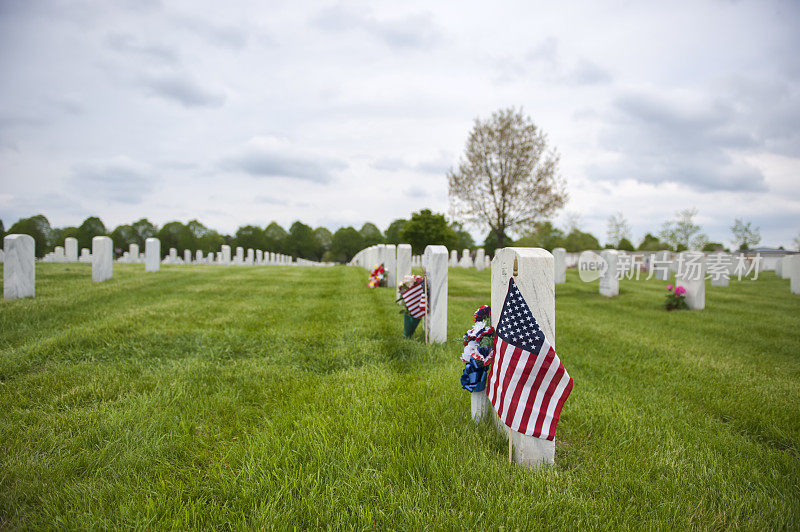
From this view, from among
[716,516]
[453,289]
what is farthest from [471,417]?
[453,289]

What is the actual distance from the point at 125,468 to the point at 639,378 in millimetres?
5069

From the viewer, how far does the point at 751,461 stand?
8.94 ft

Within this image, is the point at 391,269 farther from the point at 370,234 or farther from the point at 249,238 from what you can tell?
the point at 370,234

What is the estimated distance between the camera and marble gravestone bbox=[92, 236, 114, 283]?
33.1 feet

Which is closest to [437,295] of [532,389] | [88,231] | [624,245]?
[532,389]

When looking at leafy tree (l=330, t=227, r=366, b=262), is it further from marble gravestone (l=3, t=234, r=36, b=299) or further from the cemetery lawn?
→ the cemetery lawn

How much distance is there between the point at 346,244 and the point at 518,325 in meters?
71.7

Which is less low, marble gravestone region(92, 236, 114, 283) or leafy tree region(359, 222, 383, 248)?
leafy tree region(359, 222, 383, 248)

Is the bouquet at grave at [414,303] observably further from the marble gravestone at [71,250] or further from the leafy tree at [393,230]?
the leafy tree at [393,230]

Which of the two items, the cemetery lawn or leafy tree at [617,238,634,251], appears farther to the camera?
leafy tree at [617,238,634,251]

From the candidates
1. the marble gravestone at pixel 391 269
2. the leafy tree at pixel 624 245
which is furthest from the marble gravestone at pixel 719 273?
the leafy tree at pixel 624 245

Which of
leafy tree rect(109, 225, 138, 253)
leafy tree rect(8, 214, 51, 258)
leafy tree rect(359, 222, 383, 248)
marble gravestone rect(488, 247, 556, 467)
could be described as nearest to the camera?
marble gravestone rect(488, 247, 556, 467)

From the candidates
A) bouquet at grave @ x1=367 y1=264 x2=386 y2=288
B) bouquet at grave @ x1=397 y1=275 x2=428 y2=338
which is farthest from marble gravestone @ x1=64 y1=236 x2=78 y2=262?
bouquet at grave @ x1=397 y1=275 x2=428 y2=338

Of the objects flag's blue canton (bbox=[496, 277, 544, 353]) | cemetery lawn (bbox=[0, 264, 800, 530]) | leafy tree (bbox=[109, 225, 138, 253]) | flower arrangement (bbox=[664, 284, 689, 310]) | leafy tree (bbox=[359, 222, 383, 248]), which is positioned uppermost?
leafy tree (bbox=[359, 222, 383, 248])
